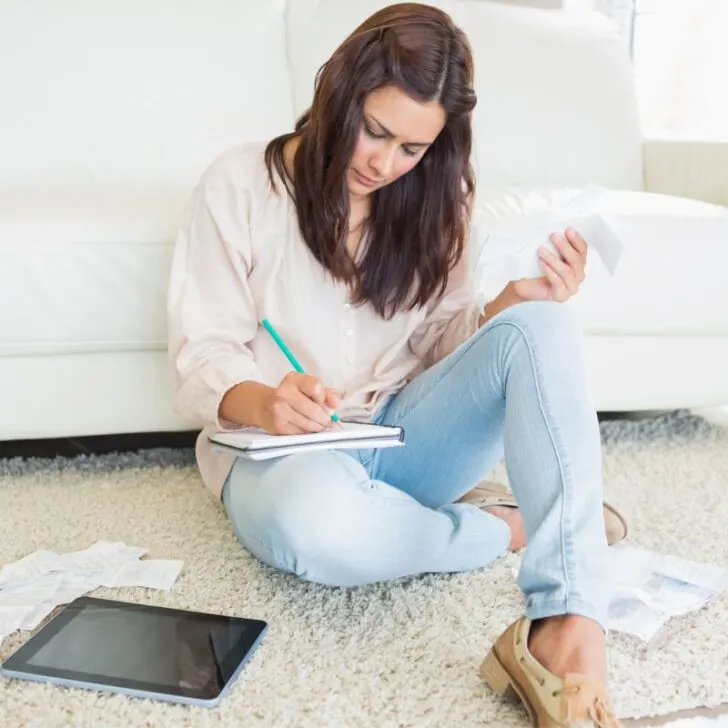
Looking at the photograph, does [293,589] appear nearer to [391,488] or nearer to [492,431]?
[391,488]

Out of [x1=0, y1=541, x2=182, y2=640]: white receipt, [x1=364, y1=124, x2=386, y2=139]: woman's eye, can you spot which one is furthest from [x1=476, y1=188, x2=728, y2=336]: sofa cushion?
[x1=0, y1=541, x2=182, y2=640]: white receipt

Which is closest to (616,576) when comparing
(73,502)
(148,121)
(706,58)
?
(73,502)

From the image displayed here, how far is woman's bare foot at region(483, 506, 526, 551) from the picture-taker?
124 cm

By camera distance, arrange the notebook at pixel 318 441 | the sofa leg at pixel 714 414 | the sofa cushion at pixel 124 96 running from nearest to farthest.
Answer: the notebook at pixel 318 441 → the sofa cushion at pixel 124 96 → the sofa leg at pixel 714 414

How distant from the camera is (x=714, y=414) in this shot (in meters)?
1.97

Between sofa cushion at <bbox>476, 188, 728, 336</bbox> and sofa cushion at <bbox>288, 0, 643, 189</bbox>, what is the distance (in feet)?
1.59

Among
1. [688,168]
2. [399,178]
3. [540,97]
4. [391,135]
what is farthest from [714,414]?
[391,135]

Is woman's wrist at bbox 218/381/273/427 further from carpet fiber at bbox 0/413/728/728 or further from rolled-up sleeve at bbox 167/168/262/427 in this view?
carpet fiber at bbox 0/413/728/728

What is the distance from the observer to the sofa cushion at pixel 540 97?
80.4 inches

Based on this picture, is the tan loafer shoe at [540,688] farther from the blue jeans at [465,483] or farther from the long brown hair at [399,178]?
the long brown hair at [399,178]

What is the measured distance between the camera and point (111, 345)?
1397 millimetres

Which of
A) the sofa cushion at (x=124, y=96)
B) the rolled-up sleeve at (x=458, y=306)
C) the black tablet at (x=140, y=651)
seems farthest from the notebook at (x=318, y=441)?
the sofa cushion at (x=124, y=96)

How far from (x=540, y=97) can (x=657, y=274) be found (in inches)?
27.9

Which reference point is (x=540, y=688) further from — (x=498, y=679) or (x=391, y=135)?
(x=391, y=135)
